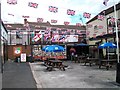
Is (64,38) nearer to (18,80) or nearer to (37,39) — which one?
(37,39)

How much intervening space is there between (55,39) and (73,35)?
3658 millimetres

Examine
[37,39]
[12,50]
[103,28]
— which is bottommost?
[12,50]

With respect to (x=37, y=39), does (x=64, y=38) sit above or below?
above

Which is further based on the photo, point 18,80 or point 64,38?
point 64,38

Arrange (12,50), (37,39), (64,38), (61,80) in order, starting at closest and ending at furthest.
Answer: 1. (61,80)
2. (12,50)
3. (64,38)
4. (37,39)

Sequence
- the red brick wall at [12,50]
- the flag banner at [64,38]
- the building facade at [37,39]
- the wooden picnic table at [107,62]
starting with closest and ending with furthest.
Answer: the wooden picnic table at [107,62]
the red brick wall at [12,50]
the building facade at [37,39]
the flag banner at [64,38]

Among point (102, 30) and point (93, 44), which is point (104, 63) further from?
point (93, 44)

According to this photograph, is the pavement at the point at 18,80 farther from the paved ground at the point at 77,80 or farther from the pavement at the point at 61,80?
the paved ground at the point at 77,80

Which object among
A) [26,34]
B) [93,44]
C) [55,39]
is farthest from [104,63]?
[26,34]

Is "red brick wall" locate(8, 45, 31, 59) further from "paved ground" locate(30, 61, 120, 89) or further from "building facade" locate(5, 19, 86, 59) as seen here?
"paved ground" locate(30, 61, 120, 89)

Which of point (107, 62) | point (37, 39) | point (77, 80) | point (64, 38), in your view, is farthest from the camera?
point (37, 39)

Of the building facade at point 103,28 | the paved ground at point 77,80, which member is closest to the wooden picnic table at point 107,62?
the paved ground at point 77,80

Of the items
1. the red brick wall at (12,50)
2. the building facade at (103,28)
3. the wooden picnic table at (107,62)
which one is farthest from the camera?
the red brick wall at (12,50)

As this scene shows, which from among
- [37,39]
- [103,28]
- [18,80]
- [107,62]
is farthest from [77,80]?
[37,39]
